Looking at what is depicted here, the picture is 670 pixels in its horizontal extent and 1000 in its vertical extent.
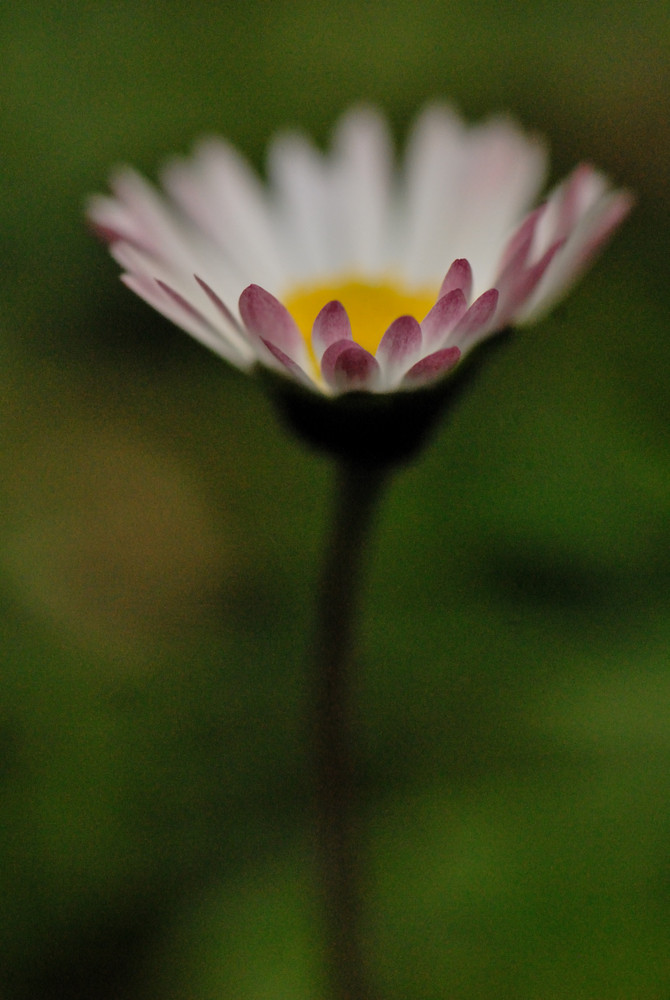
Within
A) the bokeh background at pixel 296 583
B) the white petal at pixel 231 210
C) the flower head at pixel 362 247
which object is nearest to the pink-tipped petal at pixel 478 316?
the flower head at pixel 362 247

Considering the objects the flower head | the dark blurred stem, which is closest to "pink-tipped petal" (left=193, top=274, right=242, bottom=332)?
the flower head

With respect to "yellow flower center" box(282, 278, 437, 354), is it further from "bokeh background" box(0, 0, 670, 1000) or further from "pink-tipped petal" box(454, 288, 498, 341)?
"bokeh background" box(0, 0, 670, 1000)

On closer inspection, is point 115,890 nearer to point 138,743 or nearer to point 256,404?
point 138,743

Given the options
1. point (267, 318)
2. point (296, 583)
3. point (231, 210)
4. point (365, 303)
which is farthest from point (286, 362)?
point (296, 583)

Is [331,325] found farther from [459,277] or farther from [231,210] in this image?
[231,210]

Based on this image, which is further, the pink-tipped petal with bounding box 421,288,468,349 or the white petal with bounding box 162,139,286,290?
the white petal with bounding box 162,139,286,290

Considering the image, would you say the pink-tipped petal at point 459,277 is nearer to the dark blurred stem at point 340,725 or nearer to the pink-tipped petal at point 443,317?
the pink-tipped petal at point 443,317
